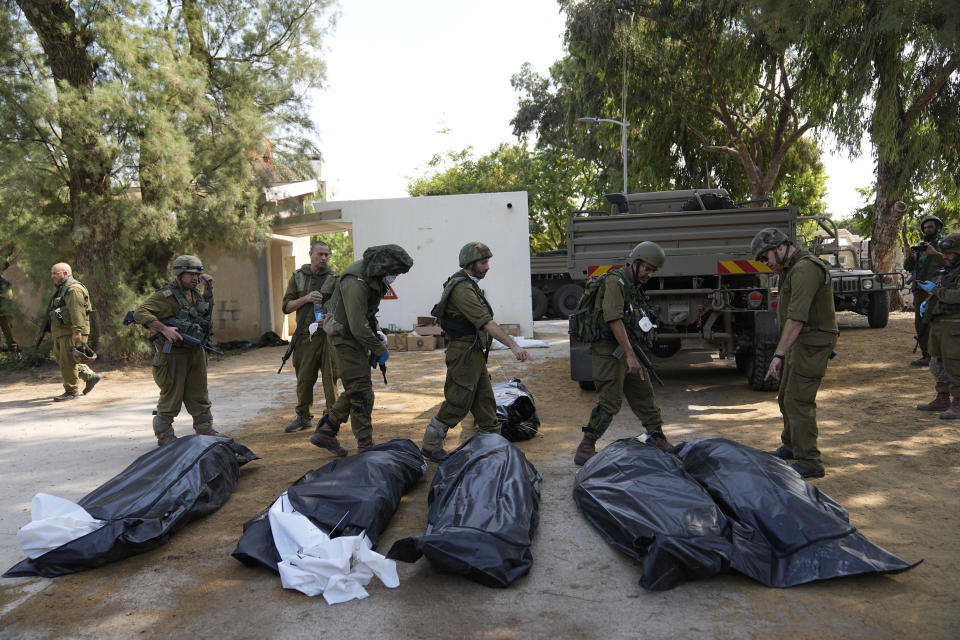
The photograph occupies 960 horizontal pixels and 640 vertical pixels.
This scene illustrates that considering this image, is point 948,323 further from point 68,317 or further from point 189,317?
point 68,317

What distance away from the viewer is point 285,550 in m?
3.05

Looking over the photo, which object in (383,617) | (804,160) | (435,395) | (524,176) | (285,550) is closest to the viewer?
(383,617)

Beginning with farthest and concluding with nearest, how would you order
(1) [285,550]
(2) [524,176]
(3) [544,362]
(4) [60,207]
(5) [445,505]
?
→ (2) [524,176] → (4) [60,207] → (3) [544,362] → (5) [445,505] → (1) [285,550]

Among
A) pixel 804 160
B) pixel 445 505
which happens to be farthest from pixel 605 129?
pixel 445 505

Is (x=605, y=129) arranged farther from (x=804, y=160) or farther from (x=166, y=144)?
(x=166, y=144)

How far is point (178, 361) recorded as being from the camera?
17.0 feet

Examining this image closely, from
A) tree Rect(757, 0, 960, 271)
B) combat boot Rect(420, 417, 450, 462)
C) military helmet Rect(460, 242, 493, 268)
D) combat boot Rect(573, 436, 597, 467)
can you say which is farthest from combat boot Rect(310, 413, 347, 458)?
tree Rect(757, 0, 960, 271)

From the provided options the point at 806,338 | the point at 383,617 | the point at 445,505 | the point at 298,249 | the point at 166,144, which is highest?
the point at 166,144

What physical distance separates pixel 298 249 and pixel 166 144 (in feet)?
22.7

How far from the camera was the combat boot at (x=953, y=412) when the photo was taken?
5711 millimetres

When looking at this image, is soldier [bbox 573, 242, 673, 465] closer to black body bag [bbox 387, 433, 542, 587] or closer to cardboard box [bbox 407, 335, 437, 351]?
black body bag [bbox 387, 433, 542, 587]

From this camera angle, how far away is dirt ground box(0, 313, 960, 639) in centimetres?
265

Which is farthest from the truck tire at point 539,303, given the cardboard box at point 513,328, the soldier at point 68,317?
the soldier at point 68,317

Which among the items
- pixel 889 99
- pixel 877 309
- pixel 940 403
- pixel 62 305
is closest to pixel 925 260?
pixel 940 403
